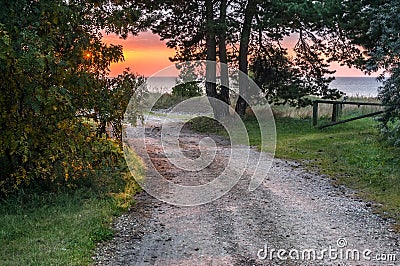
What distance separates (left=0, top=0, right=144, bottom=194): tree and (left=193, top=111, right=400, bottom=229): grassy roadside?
4461 mm

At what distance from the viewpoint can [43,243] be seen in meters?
5.09

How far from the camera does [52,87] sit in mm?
A: 6199

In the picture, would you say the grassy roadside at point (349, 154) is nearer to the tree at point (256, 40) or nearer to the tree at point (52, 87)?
the tree at point (256, 40)

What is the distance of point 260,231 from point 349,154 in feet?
19.1

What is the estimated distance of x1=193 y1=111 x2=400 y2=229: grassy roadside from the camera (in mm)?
7632

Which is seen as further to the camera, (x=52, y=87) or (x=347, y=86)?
(x=347, y=86)

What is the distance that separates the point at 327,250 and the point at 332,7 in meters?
10.2

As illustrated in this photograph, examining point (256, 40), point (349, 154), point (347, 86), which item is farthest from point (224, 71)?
point (347, 86)

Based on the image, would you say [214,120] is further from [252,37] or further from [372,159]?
[372,159]

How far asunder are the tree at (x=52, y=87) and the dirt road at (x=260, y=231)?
4.53ft

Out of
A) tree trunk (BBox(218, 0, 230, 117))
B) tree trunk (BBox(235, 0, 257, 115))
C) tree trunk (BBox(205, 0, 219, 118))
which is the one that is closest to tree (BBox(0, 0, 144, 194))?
A: tree trunk (BBox(205, 0, 219, 118))

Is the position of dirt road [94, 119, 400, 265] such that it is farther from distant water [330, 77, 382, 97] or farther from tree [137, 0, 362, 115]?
distant water [330, 77, 382, 97]

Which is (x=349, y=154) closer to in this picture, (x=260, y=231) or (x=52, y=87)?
(x=260, y=231)

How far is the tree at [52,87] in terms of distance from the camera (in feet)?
20.4
